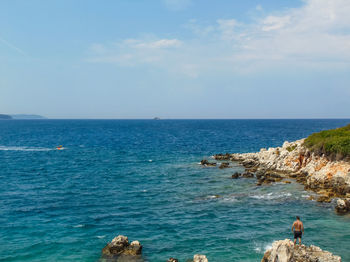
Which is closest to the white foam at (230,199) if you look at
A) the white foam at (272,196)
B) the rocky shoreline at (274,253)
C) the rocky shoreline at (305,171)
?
the white foam at (272,196)

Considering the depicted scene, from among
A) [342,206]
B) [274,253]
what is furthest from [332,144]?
[274,253]

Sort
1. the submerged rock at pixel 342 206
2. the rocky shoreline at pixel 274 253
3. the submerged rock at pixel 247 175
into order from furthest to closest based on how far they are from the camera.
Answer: the submerged rock at pixel 247 175, the submerged rock at pixel 342 206, the rocky shoreline at pixel 274 253

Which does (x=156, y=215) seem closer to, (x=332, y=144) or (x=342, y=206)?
(x=342, y=206)

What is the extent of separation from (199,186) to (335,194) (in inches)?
725

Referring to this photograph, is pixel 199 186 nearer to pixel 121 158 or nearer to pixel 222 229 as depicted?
pixel 222 229

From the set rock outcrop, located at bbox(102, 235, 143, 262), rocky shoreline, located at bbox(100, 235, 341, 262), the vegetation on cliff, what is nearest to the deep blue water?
rock outcrop, located at bbox(102, 235, 143, 262)

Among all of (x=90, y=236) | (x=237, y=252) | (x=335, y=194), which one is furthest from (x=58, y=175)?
(x=335, y=194)

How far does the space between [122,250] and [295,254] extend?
510 inches

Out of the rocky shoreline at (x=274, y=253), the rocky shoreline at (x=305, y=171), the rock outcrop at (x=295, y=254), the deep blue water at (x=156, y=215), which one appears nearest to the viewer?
the rock outcrop at (x=295, y=254)

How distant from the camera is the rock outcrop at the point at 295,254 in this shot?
1820 centimetres

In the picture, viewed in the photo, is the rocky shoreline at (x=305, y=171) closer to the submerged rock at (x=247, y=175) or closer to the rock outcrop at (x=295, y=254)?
the submerged rock at (x=247, y=175)

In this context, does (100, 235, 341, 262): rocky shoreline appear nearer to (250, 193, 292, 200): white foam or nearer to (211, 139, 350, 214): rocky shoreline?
(211, 139, 350, 214): rocky shoreline

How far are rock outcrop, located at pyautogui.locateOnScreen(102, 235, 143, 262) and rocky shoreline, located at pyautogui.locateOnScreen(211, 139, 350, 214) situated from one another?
2232 centimetres

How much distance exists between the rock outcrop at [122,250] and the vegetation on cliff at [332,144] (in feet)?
112
